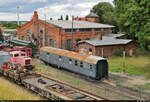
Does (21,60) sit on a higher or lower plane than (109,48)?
lower

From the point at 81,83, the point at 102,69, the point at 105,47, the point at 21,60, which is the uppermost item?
the point at 105,47

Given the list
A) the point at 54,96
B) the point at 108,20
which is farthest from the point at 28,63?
the point at 108,20

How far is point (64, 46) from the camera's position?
148 feet

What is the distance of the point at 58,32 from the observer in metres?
44.4

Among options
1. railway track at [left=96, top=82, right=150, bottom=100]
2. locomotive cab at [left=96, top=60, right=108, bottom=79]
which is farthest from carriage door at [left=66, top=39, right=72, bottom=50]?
railway track at [left=96, top=82, right=150, bottom=100]

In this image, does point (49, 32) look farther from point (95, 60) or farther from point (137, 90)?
point (137, 90)

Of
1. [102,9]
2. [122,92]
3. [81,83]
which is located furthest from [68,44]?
[102,9]

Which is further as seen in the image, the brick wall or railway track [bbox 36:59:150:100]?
the brick wall

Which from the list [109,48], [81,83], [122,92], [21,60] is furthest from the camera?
[109,48]

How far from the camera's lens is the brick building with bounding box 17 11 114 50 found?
44.8 metres

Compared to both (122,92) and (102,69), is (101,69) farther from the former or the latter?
(122,92)

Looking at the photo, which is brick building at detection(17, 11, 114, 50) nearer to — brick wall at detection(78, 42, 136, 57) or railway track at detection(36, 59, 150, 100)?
brick wall at detection(78, 42, 136, 57)

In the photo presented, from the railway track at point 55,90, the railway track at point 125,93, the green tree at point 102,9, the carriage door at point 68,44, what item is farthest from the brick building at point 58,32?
the green tree at point 102,9

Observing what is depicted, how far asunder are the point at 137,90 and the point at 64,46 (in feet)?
86.7
